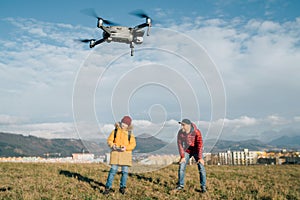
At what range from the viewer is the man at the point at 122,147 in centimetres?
995

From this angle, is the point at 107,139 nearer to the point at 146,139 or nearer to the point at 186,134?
the point at 146,139

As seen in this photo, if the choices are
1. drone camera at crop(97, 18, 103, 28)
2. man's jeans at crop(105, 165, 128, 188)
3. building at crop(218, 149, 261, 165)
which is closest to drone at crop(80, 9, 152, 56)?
drone camera at crop(97, 18, 103, 28)

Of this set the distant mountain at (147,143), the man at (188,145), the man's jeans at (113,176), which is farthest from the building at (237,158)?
the man's jeans at (113,176)

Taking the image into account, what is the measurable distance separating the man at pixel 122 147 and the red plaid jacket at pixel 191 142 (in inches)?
71.7

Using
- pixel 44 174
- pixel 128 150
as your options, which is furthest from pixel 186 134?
pixel 44 174

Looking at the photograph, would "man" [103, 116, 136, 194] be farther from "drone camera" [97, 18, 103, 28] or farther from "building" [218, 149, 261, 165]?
"building" [218, 149, 261, 165]

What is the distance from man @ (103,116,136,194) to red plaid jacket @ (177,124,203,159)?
1.82m

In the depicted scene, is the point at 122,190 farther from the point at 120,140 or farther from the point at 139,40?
the point at 139,40

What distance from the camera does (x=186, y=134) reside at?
1082 centimetres

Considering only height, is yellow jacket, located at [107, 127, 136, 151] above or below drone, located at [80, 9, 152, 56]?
below

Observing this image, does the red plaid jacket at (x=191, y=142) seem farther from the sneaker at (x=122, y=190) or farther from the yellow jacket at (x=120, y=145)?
the sneaker at (x=122, y=190)

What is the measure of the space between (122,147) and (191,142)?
256 cm

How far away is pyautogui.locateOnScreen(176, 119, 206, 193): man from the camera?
1066 centimetres

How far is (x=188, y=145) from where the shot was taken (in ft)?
36.0
